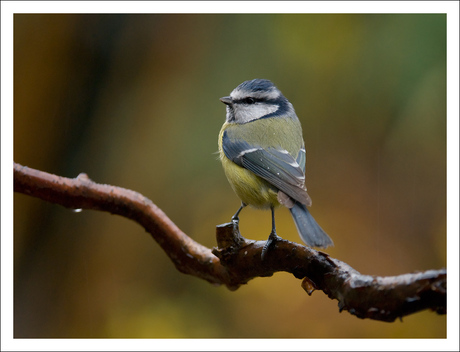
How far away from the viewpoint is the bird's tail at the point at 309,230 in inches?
33.4

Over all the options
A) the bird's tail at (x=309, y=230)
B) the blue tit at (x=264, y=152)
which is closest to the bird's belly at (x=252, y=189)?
the blue tit at (x=264, y=152)

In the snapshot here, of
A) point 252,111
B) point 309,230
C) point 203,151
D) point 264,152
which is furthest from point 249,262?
point 203,151

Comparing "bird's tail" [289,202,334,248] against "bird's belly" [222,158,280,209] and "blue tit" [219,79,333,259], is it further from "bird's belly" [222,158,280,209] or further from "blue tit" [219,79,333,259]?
"bird's belly" [222,158,280,209]

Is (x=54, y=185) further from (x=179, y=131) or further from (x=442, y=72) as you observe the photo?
(x=442, y=72)

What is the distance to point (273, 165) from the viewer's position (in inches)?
42.9

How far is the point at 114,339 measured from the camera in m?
1.36

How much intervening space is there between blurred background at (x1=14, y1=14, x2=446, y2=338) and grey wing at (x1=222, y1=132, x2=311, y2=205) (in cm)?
27

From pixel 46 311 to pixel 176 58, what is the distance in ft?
3.15

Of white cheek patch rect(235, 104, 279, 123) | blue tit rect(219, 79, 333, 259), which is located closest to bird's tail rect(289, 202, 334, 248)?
blue tit rect(219, 79, 333, 259)

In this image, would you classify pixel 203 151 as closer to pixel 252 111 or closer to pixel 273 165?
pixel 252 111

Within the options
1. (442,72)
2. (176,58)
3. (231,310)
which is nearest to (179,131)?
(176,58)

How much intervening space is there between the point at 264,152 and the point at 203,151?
20.7 inches

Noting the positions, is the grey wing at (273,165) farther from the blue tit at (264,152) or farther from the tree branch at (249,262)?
the tree branch at (249,262)

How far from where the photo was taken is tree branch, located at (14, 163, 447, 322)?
0.68 metres
